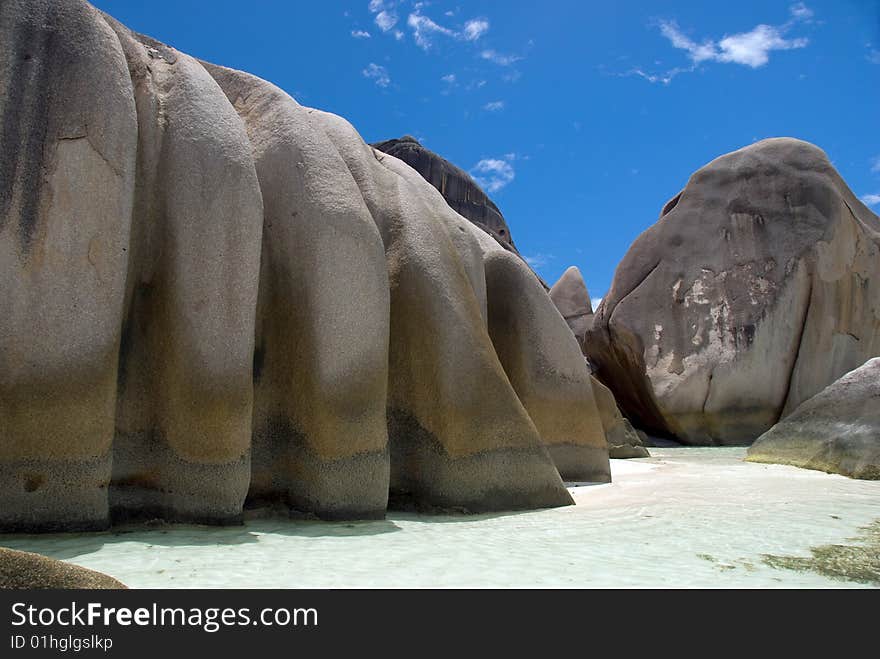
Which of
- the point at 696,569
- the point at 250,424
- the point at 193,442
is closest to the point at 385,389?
the point at 250,424

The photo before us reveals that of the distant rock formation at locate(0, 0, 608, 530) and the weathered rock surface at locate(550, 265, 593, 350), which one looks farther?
the weathered rock surface at locate(550, 265, 593, 350)

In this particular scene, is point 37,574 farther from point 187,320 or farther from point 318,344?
point 318,344

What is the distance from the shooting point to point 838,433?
700cm

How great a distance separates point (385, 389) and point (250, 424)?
0.82 meters

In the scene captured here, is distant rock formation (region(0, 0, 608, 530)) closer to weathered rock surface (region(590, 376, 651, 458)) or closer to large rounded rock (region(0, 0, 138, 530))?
large rounded rock (region(0, 0, 138, 530))

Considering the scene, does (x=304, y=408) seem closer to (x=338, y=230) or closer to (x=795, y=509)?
(x=338, y=230)

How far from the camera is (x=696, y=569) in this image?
265cm

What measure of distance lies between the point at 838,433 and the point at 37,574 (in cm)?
699

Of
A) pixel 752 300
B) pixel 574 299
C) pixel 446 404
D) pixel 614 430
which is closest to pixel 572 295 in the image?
pixel 574 299

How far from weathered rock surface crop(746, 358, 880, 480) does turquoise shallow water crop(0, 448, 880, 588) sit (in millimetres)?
1783

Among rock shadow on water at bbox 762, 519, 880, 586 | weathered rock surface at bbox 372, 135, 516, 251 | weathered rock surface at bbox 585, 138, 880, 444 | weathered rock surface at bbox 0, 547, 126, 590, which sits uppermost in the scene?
weathered rock surface at bbox 372, 135, 516, 251

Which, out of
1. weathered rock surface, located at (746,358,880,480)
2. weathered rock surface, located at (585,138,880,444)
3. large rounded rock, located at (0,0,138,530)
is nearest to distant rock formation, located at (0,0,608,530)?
large rounded rock, located at (0,0,138,530)

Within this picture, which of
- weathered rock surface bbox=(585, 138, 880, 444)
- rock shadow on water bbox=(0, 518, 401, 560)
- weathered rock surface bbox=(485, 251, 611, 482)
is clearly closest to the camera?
rock shadow on water bbox=(0, 518, 401, 560)

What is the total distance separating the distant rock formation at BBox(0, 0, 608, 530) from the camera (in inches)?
135
